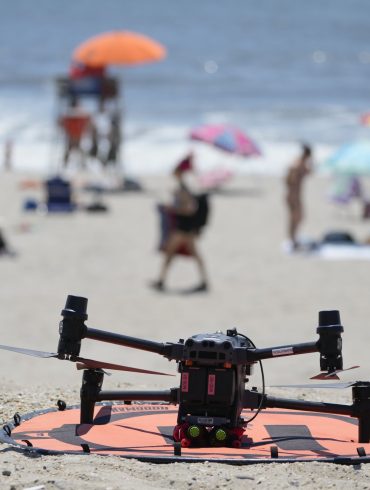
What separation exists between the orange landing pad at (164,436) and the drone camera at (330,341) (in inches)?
13.8

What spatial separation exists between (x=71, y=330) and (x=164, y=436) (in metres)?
0.63

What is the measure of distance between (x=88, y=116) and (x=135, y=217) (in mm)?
3349

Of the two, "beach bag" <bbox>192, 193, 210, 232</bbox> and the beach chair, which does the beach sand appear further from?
"beach bag" <bbox>192, 193, 210, 232</bbox>

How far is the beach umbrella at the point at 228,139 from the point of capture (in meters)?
15.8

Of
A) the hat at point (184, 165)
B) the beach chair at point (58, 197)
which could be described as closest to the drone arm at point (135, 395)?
the hat at point (184, 165)

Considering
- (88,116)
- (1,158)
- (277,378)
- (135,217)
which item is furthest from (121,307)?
(1,158)

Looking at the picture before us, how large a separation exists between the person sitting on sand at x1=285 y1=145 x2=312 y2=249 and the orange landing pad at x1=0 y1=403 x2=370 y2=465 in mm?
8285

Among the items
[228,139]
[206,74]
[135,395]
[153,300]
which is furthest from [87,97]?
[206,74]

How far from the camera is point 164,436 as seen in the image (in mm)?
4809

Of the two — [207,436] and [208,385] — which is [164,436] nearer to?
[207,436]

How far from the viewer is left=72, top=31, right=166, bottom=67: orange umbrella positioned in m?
17.4

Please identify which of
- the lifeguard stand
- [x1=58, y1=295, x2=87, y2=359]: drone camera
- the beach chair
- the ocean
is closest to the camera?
[x1=58, y1=295, x2=87, y2=359]: drone camera

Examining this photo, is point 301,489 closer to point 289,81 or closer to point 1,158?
point 1,158

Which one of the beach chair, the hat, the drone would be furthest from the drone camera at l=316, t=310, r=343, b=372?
the beach chair
